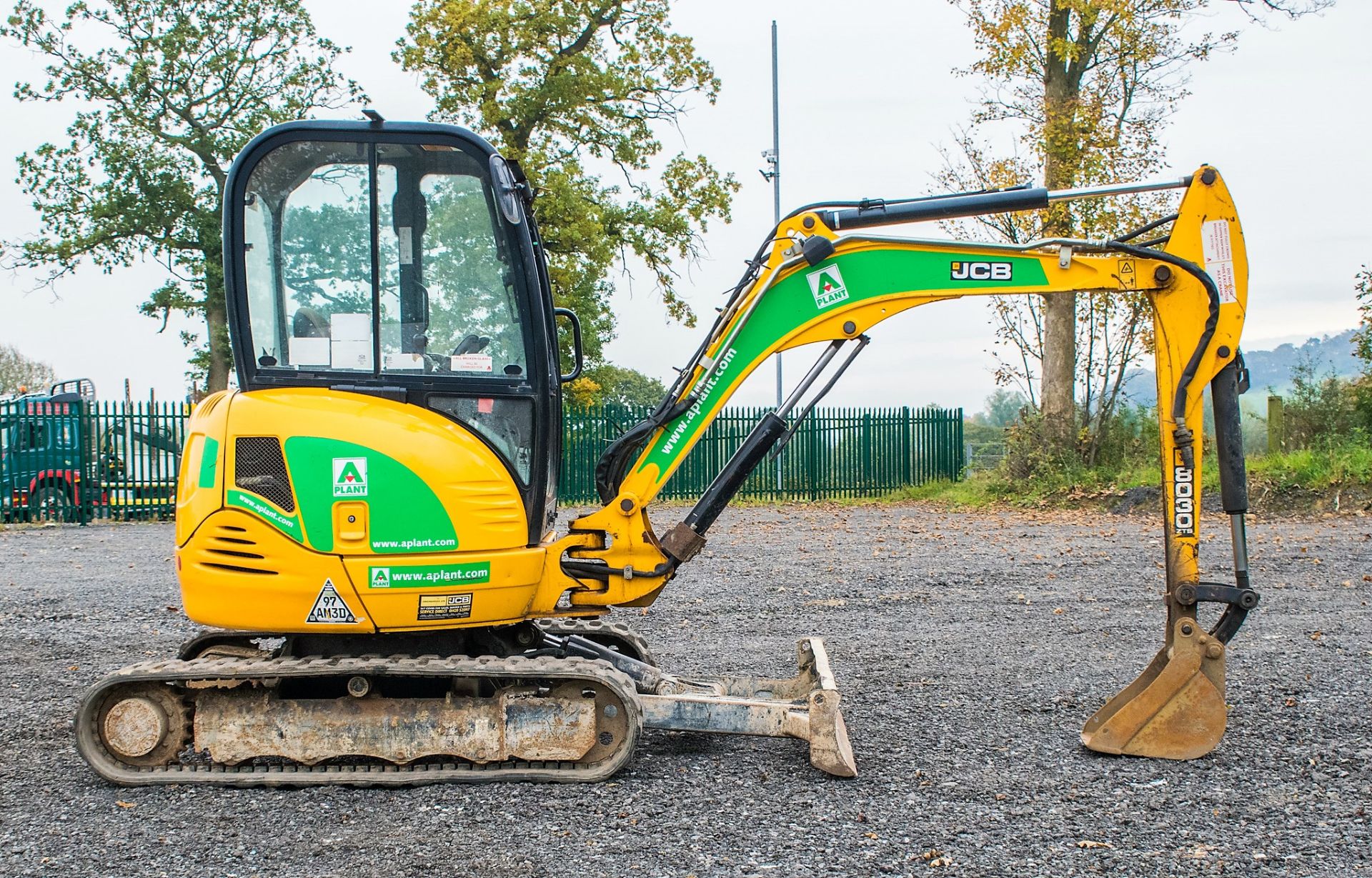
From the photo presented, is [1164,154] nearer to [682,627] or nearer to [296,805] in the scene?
[682,627]

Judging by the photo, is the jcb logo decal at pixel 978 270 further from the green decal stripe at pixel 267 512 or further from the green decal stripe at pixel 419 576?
the green decal stripe at pixel 267 512

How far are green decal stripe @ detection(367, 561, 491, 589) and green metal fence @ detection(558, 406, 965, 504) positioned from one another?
18199 millimetres

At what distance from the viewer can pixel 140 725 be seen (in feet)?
16.2

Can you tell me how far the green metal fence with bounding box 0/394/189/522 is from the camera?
18.7 metres

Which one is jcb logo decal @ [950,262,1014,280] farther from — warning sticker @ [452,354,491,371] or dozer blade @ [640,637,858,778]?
warning sticker @ [452,354,491,371]

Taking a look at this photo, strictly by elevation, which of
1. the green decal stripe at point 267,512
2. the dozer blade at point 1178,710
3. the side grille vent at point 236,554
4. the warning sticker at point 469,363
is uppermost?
the warning sticker at point 469,363

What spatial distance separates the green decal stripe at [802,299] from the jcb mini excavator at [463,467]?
12mm

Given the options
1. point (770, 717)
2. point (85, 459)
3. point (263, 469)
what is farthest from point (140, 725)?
point (85, 459)

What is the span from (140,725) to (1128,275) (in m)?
4.68

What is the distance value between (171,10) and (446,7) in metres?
9.05

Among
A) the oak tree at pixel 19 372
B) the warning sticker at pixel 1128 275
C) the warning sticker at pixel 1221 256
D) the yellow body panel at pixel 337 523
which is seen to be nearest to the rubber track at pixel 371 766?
the yellow body panel at pixel 337 523

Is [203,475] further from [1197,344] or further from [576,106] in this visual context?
[576,106]

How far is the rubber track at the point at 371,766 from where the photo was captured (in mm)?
4844

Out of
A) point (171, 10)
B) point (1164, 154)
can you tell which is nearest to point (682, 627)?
point (1164, 154)
